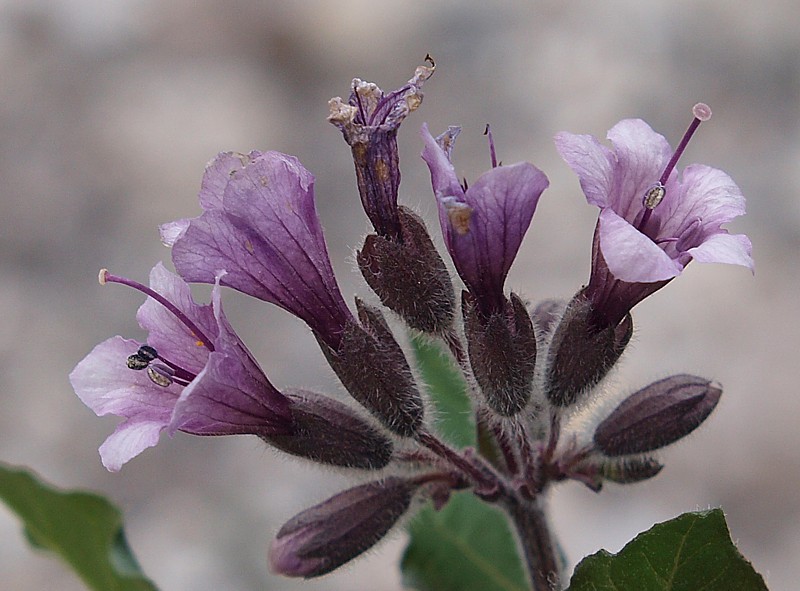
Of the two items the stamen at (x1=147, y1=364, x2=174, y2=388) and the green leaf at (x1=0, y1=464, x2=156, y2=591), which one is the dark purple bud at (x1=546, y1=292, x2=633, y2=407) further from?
→ the green leaf at (x1=0, y1=464, x2=156, y2=591)

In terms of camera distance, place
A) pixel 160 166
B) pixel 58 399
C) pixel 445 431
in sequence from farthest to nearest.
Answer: pixel 160 166, pixel 58 399, pixel 445 431

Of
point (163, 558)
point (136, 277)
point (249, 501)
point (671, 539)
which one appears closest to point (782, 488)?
point (249, 501)

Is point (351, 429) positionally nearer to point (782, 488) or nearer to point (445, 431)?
point (445, 431)

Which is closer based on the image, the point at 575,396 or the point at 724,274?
the point at 575,396

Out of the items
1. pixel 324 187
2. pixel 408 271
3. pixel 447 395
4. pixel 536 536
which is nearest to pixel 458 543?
pixel 447 395

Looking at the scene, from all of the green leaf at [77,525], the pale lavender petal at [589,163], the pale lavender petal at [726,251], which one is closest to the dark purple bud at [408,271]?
the pale lavender petal at [589,163]

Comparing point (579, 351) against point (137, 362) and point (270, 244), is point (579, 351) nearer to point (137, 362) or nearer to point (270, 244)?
point (270, 244)
